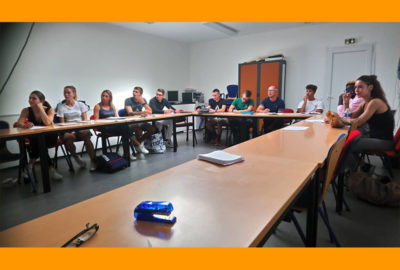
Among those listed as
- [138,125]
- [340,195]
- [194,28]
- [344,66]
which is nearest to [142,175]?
[138,125]

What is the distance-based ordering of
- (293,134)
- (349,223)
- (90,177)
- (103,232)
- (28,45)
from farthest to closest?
(90,177)
(293,134)
(349,223)
(103,232)
(28,45)

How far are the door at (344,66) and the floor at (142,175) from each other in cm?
247

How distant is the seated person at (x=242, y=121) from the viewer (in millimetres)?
5094

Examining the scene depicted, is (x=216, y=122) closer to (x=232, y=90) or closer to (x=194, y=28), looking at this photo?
(x=232, y=90)

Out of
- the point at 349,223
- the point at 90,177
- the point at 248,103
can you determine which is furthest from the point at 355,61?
the point at 90,177

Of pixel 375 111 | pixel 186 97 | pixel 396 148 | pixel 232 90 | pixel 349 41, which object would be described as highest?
pixel 349 41

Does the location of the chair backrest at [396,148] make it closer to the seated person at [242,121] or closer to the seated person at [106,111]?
the seated person at [242,121]

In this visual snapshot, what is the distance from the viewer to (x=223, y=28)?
6223mm

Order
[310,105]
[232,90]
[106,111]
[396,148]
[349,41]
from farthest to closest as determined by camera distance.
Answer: [232,90], [349,41], [310,105], [106,111], [396,148]

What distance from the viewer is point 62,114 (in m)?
3.75

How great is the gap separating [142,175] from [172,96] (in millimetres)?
4120

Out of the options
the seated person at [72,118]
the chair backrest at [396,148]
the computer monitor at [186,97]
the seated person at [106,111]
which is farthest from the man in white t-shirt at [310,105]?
the seated person at [72,118]

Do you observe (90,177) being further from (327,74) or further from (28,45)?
Result: (327,74)

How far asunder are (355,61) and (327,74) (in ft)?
2.00
